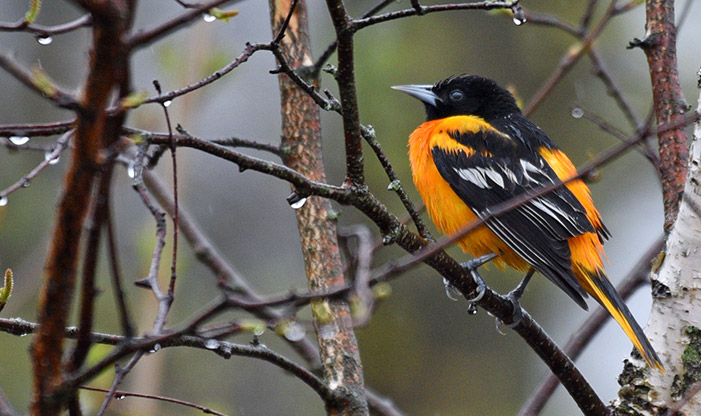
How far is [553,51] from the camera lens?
8.47 meters

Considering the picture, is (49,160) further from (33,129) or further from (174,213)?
(174,213)

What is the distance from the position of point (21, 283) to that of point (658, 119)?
469 centimetres

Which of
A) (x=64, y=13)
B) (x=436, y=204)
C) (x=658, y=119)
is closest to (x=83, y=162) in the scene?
(x=658, y=119)

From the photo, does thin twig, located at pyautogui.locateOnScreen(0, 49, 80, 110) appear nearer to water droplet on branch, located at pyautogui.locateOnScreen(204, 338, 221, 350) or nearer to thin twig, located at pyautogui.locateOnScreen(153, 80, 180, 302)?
thin twig, located at pyautogui.locateOnScreen(153, 80, 180, 302)

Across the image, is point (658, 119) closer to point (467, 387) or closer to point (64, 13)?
point (467, 387)

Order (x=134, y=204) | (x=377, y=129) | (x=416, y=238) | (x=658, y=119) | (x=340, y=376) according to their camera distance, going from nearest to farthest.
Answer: (x=416, y=238)
(x=340, y=376)
(x=658, y=119)
(x=377, y=129)
(x=134, y=204)

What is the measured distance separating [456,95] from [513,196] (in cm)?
120

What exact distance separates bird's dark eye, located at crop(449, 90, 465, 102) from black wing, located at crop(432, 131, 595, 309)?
66cm

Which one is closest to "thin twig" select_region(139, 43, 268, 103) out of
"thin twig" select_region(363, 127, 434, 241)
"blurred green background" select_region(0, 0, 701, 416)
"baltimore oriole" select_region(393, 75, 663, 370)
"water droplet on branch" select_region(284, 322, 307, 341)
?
"thin twig" select_region(363, 127, 434, 241)

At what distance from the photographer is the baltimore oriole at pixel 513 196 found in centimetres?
397

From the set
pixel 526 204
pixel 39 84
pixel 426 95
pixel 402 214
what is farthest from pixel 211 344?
pixel 402 214

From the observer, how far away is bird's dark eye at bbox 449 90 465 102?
529 centimetres

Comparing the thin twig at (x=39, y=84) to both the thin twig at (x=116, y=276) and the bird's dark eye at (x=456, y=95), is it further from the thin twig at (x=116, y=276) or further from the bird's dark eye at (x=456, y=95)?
the bird's dark eye at (x=456, y=95)

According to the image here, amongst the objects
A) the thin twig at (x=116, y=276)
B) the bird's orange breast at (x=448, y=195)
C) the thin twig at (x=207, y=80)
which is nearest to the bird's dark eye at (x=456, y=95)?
the bird's orange breast at (x=448, y=195)
